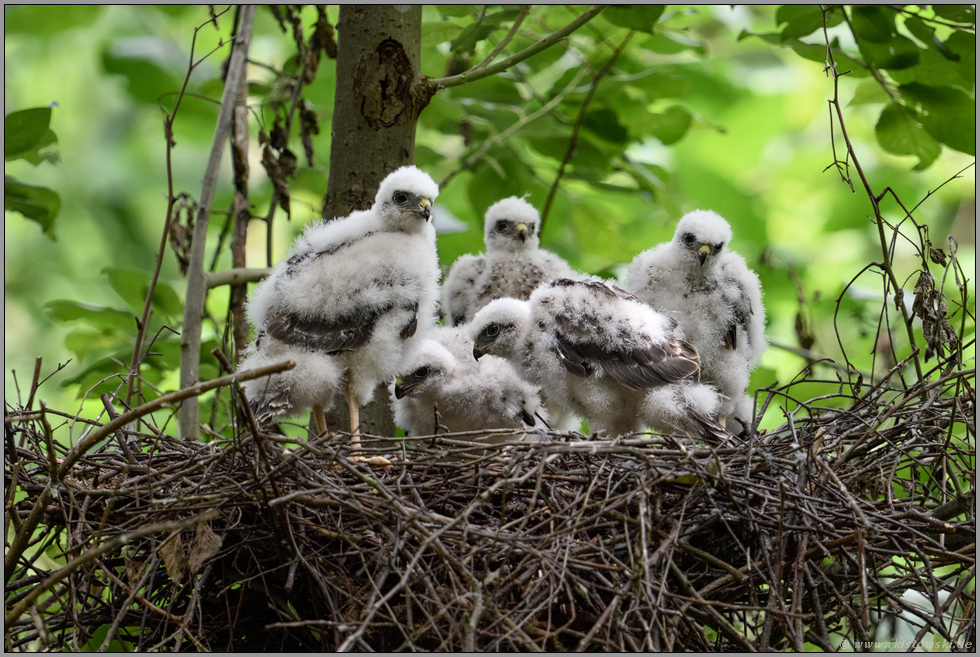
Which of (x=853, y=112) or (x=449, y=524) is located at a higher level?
(x=853, y=112)

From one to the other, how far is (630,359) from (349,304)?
3.46ft

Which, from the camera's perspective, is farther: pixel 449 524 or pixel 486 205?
pixel 486 205

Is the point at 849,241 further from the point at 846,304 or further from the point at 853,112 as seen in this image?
the point at 846,304

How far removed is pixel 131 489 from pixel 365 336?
0.95m

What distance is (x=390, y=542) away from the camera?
7.65 ft

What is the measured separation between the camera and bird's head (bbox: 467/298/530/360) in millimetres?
3361

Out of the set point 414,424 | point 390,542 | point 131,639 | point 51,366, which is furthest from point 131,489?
point 51,366

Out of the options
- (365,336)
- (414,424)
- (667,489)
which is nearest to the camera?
(667,489)

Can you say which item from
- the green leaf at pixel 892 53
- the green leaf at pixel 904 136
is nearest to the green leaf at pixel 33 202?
the green leaf at pixel 892 53

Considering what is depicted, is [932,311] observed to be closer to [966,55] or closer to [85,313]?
[966,55]

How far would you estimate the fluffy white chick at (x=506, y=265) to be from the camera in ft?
13.6

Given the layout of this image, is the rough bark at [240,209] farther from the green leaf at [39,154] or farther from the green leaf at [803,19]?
the green leaf at [803,19]

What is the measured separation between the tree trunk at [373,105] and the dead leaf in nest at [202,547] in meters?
1.26

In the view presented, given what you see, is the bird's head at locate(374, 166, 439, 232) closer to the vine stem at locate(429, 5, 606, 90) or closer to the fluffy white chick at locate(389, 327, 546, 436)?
the vine stem at locate(429, 5, 606, 90)
